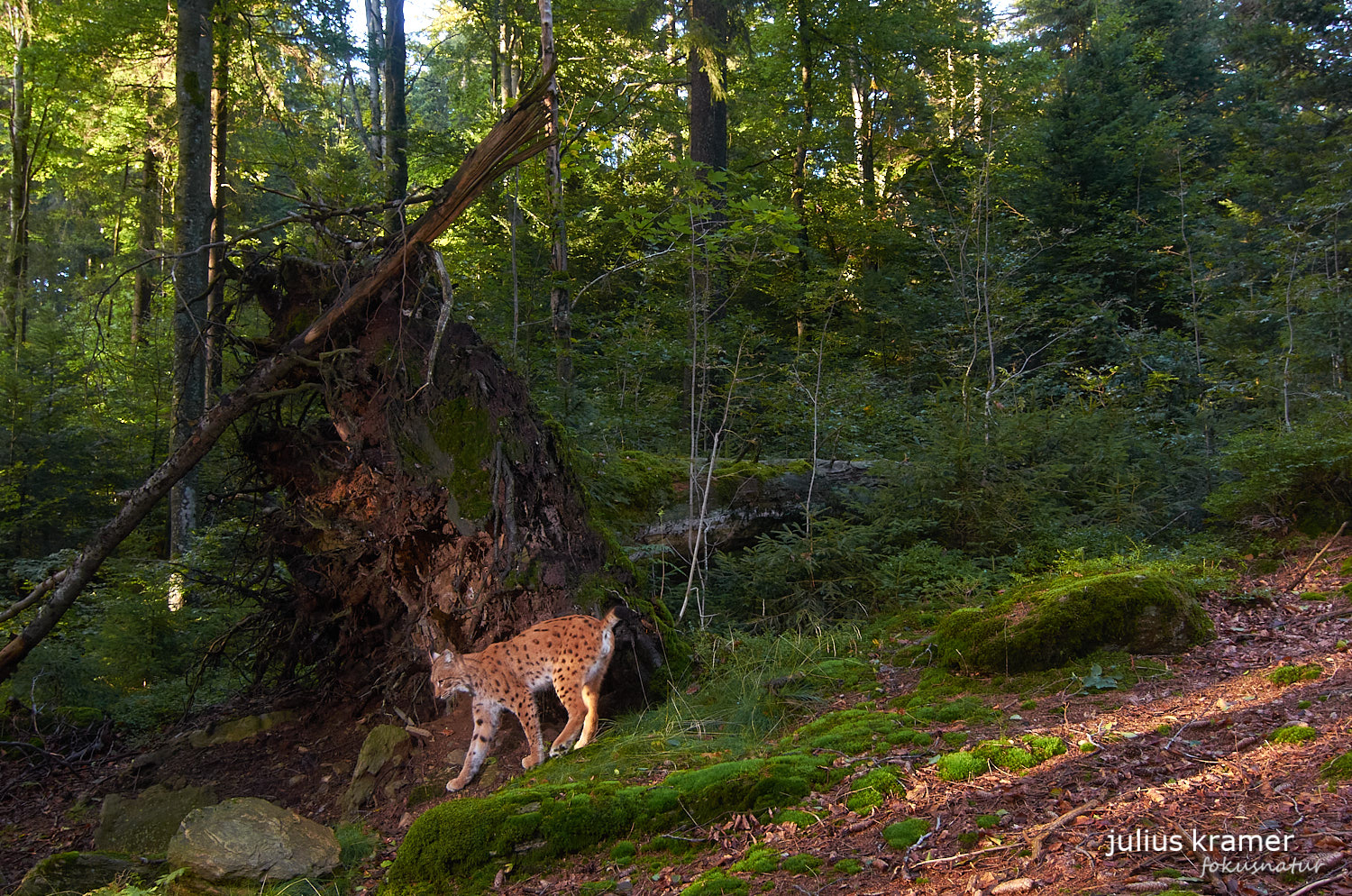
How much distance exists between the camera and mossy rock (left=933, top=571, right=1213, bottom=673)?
5172 mm

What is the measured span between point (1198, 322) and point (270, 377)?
47.7 feet

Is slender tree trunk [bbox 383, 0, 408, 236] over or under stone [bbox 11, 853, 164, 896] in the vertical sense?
over

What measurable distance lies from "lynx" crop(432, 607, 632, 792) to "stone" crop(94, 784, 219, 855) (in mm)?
1817

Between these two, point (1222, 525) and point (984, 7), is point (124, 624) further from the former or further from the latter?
point (984, 7)

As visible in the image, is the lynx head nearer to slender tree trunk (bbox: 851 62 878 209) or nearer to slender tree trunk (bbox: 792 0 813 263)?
slender tree trunk (bbox: 792 0 813 263)

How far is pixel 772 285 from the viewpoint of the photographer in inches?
661

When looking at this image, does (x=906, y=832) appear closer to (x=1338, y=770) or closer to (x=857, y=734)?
(x=857, y=734)

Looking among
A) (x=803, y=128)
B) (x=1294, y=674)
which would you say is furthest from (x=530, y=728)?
(x=803, y=128)

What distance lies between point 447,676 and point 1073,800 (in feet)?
13.1

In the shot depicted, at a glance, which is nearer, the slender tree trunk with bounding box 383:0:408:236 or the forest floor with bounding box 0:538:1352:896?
the forest floor with bounding box 0:538:1352:896

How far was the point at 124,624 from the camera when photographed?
27.4ft

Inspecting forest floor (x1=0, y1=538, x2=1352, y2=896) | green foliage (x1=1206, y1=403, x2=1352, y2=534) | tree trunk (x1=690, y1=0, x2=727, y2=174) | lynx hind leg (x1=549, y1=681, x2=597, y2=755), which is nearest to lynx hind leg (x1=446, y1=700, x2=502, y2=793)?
forest floor (x1=0, y1=538, x2=1352, y2=896)

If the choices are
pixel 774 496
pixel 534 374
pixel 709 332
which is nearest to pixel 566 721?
pixel 774 496

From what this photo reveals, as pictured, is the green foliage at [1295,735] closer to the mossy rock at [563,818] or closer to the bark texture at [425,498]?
the mossy rock at [563,818]
